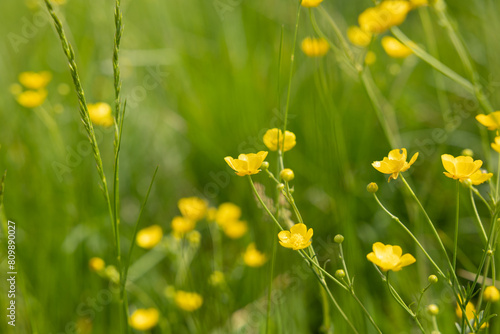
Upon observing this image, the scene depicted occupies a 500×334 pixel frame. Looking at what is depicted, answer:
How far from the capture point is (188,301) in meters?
1.24

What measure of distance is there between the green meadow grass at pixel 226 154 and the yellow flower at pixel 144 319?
50mm

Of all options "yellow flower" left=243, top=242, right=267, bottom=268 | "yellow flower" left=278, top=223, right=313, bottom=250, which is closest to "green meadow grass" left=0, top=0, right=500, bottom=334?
"yellow flower" left=243, top=242, right=267, bottom=268

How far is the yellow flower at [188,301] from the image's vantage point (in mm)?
1224

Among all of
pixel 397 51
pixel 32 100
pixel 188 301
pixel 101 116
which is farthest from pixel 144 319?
pixel 397 51

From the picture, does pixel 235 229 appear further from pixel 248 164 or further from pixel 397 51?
pixel 397 51

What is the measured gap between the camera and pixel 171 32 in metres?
2.51

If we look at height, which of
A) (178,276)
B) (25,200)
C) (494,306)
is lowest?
(494,306)

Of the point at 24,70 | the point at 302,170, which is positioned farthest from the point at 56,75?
the point at 302,170

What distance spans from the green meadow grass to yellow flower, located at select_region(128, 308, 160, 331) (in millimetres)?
50

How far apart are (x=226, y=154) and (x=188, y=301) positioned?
0.76 meters

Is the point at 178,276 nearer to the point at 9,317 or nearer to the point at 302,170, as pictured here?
the point at 9,317

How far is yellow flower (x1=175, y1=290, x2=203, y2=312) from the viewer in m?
1.22

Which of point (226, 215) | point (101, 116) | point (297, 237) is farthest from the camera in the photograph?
point (101, 116)

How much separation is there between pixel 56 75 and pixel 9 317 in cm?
139
